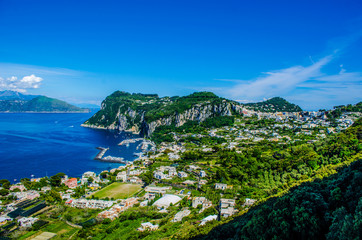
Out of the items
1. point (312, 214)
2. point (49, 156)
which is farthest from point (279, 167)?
point (49, 156)

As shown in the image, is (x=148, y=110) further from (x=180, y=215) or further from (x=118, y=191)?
(x=180, y=215)

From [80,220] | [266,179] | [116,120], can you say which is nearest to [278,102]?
[116,120]

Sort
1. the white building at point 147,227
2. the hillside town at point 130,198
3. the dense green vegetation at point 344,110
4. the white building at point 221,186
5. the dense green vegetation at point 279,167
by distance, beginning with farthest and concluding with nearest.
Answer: the dense green vegetation at point 344,110, the white building at point 221,186, the dense green vegetation at point 279,167, the hillside town at point 130,198, the white building at point 147,227

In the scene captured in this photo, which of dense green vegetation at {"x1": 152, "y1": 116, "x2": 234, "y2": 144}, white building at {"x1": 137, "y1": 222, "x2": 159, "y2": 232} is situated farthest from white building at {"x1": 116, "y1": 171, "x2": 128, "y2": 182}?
dense green vegetation at {"x1": 152, "y1": 116, "x2": 234, "y2": 144}

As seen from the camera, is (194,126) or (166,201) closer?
(166,201)

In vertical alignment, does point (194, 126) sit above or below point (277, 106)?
below

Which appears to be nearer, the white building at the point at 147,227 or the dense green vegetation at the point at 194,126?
the white building at the point at 147,227

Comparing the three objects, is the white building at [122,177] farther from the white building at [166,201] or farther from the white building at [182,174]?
the white building at [166,201]

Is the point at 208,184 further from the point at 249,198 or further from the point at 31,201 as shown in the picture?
the point at 31,201

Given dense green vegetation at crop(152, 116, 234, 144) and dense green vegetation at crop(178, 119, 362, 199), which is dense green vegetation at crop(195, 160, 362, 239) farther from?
dense green vegetation at crop(152, 116, 234, 144)

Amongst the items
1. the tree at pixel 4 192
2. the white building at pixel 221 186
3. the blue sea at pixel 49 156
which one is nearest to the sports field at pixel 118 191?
the white building at pixel 221 186
